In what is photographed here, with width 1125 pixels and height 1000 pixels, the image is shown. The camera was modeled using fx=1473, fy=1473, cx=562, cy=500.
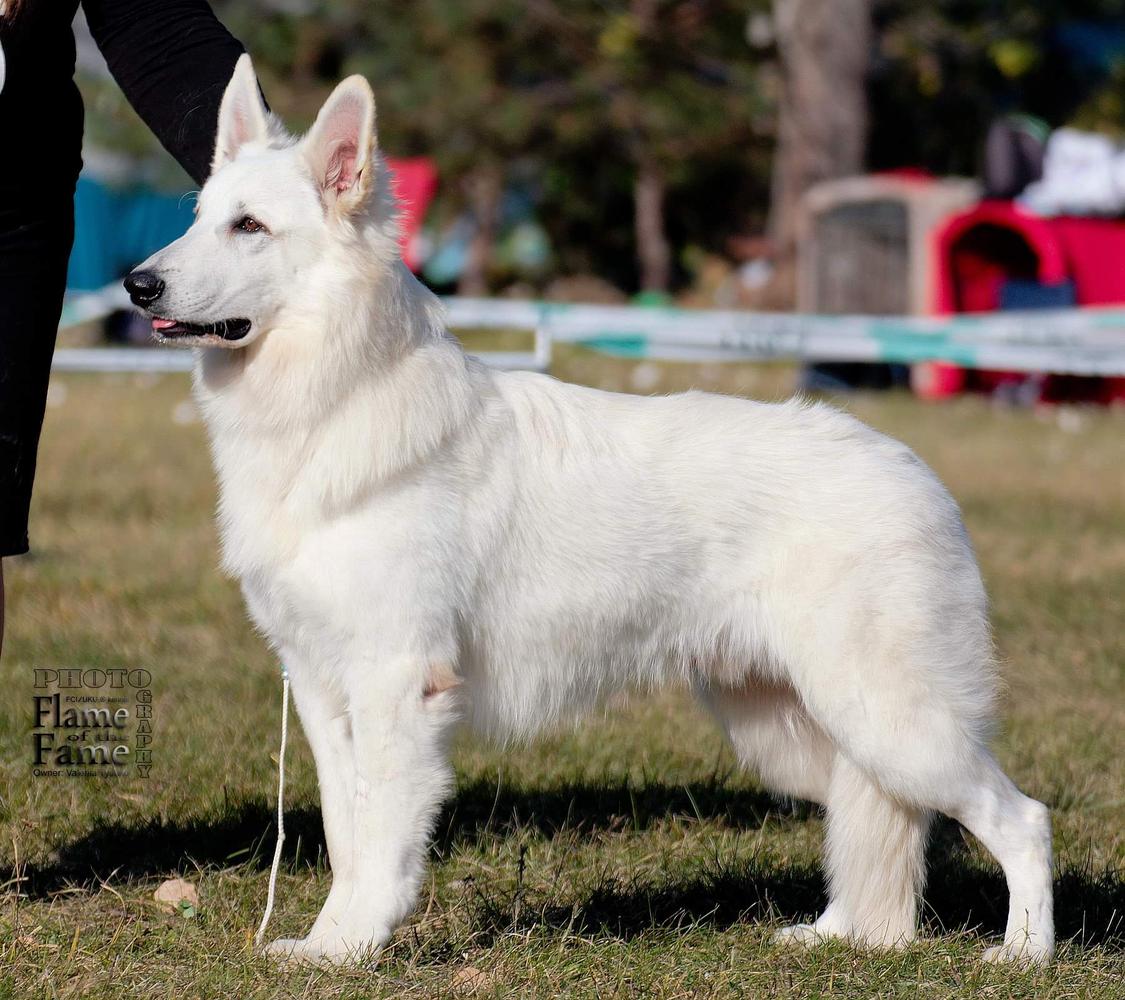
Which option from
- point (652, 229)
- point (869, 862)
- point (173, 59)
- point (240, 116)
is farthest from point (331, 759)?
point (652, 229)

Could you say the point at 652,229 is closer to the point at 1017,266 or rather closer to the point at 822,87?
the point at 822,87

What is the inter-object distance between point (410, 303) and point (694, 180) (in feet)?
67.9

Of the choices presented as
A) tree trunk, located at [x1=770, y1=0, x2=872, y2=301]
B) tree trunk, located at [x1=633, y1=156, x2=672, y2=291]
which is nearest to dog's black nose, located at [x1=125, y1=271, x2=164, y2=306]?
tree trunk, located at [x1=770, y1=0, x2=872, y2=301]

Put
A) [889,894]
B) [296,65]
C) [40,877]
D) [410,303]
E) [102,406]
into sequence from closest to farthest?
[410,303], [889,894], [40,877], [102,406], [296,65]

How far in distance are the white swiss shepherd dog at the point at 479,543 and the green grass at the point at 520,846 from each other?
0.24 metres

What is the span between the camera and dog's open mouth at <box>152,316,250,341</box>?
3117 mm

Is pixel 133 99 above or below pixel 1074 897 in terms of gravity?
above

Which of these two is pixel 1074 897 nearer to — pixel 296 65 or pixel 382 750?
pixel 382 750

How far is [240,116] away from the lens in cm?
328

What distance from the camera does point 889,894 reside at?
3486 mm

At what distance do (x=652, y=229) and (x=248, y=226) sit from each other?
66.5 ft

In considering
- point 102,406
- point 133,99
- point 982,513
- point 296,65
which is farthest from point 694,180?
point 133,99

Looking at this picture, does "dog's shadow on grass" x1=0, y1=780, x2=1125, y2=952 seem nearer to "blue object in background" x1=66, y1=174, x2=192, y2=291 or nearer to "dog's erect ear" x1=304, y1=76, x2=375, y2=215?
"dog's erect ear" x1=304, y1=76, x2=375, y2=215

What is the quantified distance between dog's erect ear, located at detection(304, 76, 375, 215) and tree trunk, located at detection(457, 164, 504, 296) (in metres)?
19.3
